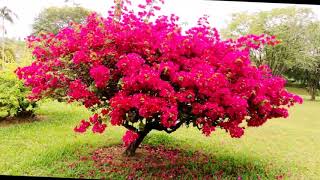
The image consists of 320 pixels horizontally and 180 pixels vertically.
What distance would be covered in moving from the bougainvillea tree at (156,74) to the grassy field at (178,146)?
96 centimetres

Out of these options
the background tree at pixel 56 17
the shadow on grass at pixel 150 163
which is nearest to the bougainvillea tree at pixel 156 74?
the shadow on grass at pixel 150 163

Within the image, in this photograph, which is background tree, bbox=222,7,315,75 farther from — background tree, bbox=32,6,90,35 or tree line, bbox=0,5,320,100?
background tree, bbox=32,6,90,35

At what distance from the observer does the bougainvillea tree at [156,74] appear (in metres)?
4.17

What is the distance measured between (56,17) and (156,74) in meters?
20.9

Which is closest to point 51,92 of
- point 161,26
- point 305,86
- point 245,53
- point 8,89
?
point 161,26

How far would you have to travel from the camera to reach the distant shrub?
7477 millimetres

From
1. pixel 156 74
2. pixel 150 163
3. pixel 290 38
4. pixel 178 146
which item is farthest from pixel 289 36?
pixel 156 74

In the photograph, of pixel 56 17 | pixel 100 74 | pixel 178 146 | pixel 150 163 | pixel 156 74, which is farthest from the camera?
pixel 56 17

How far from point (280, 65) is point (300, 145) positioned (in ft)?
41.1

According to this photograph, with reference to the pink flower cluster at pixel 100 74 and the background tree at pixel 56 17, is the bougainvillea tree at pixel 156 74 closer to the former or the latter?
the pink flower cluster at pixel 100 74

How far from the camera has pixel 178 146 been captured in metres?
6.44

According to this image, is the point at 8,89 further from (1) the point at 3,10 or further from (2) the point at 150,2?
(1) the point at 3,10

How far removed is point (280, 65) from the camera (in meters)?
19.6

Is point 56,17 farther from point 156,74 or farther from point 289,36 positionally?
point 156,74
